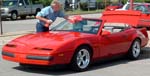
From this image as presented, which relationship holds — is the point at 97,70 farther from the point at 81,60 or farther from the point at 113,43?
the point at 113,43

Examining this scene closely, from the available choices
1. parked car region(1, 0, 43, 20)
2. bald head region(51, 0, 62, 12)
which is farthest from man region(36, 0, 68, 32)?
parked car region(1, 0, 43, 20)

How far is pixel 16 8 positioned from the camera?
33.5 m

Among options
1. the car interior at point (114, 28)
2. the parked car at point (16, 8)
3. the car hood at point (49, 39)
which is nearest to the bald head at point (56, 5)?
the car hood at point (49, 39)

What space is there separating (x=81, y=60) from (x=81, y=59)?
1.3 inches

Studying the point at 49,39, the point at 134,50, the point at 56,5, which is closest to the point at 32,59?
the point at 49,39

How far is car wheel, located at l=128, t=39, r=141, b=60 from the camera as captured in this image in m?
11.3

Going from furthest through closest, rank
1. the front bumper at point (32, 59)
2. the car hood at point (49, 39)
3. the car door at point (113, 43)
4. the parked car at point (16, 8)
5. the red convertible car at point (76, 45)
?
the parked car at point (16, 8), the car door at point (113, 43), the car hood at point (49, 39), the red convertible car at point (76, 45), the front bumper at point (32, 59)

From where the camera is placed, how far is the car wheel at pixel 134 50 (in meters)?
11.3

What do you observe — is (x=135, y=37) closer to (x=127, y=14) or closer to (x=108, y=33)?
(x=108, y=33)

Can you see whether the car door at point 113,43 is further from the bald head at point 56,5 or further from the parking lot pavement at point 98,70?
the bald head at point 56,5

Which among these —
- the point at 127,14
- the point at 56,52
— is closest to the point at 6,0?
the point at 127,14

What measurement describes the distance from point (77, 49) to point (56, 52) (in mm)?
612

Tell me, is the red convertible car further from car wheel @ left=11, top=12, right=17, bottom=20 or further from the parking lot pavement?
car wheel @ left=11, top=12, right=17, bottom=20

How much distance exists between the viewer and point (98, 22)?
34.1 ft
